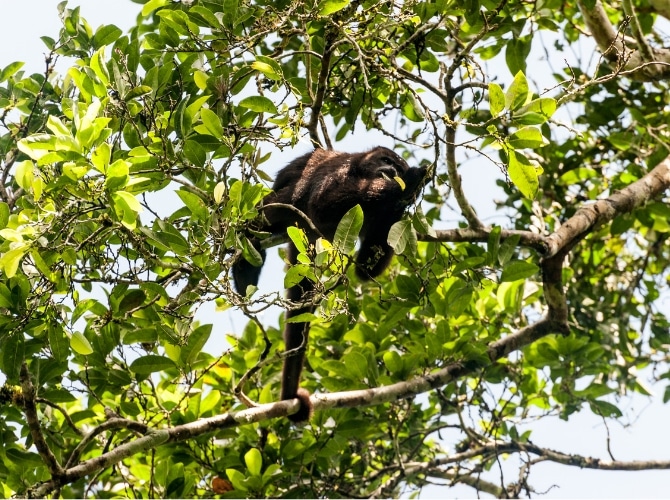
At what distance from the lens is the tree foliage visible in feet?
11.5

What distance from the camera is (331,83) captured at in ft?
15.0

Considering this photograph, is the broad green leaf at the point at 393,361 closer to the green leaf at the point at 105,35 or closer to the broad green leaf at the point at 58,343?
the broad green leaf at the point at 58,343

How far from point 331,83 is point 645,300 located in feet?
11.1

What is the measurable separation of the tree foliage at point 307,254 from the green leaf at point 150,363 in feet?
0.04

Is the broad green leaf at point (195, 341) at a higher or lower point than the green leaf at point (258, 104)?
lower

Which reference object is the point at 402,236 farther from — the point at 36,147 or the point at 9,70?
the point at 9,70

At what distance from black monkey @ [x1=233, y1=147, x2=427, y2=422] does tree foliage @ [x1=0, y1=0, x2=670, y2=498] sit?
214 mm

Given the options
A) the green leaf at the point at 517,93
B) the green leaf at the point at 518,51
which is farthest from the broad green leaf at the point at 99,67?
the green leaf at the point at 518,51

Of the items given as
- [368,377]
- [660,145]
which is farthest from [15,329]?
[660,145]

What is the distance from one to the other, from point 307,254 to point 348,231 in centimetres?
22

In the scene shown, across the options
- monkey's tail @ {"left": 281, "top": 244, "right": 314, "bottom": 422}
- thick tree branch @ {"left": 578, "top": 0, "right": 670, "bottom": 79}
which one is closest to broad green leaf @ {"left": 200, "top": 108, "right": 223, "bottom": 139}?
monkey's tail @ {"left": 281, "top": 244, "right": 314, "bottom": 422}

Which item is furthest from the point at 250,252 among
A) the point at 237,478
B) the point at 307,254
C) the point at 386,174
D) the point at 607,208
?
the point at 607,208

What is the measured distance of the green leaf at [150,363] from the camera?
4.10 metres

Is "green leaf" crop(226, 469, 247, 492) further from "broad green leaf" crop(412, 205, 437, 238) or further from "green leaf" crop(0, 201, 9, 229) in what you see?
"green leaf" crop(0, 201, 9, 229)
